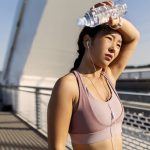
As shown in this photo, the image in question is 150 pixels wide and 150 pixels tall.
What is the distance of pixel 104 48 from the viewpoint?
5.04 ft

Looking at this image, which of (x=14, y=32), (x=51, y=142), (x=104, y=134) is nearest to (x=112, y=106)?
(x=104, y=134)

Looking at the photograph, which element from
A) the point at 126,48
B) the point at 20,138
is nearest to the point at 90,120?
the point at 126,48

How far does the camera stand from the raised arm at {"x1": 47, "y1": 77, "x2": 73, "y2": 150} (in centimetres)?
145

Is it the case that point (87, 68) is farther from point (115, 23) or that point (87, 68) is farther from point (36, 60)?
point (36, 60)

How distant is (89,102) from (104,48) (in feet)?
0.68

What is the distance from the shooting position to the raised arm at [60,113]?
4.76 feet

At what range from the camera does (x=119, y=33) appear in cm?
168

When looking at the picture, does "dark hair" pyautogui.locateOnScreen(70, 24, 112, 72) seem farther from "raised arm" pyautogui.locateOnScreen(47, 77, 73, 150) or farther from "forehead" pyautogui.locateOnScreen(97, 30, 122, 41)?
"raised arm" pyautogui.locateOnScreen(47, 77, 73, 150)

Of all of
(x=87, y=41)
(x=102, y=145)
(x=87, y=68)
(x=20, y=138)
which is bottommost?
(x=20, y=138)

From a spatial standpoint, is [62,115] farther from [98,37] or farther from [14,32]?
[14,32]

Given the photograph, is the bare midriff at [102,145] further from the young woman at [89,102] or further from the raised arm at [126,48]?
the raised arm at [126,48]

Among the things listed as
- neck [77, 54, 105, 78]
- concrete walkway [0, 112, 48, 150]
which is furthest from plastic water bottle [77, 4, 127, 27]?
concrete walkway [0, 112, 48, 150]

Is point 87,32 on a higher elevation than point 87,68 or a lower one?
higher

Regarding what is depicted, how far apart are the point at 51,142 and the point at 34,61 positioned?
33.3ft
